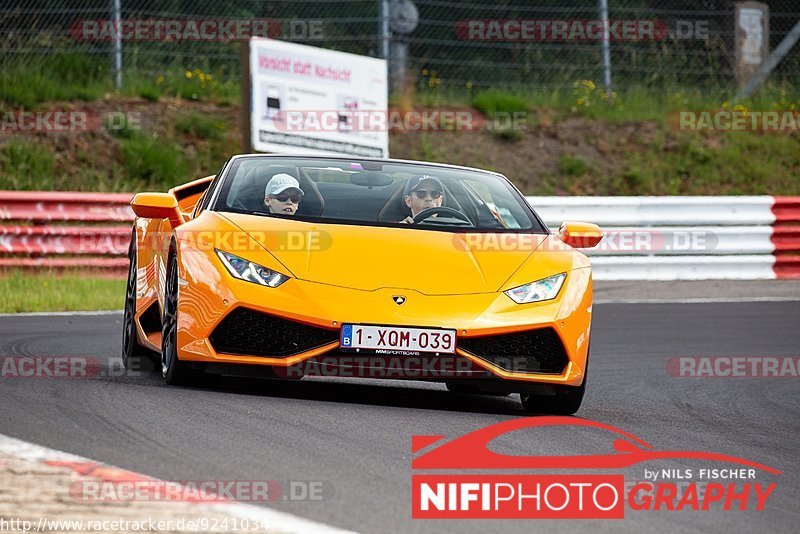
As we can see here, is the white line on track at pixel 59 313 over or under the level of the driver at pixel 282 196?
under

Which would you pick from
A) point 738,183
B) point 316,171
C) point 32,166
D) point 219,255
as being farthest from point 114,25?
point 219,255

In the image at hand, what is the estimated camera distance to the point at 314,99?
19.1 m

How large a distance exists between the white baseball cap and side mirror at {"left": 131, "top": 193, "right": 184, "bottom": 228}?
1.48 feet

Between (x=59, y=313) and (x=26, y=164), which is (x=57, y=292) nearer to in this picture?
(x=59, y=313)

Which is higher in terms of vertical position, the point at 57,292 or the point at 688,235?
the point at 688,235

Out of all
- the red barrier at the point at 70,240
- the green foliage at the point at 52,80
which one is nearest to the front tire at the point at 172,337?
the red barrier at the point at 70,240

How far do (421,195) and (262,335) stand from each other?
4.85ft

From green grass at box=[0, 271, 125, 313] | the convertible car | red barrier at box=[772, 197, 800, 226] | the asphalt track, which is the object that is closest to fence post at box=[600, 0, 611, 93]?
red barrier at box=[772, 197, 800, 226]

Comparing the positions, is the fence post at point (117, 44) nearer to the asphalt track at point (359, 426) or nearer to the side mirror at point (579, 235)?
the asphalt track at point (359, 426)

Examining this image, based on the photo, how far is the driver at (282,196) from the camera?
7582 mm

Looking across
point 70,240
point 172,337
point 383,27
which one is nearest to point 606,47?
point 383,27

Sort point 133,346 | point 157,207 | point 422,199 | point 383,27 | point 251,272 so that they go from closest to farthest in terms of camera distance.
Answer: point 251,272, point 157,207, point 422,199, point 133,346, point 383,27

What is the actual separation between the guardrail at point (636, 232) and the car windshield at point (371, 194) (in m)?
7.42

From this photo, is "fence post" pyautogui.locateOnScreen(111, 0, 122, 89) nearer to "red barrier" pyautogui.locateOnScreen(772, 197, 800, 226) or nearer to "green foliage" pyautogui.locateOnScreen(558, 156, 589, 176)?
"green foliage" pyautogui.locateOnScreen(558, 156, 589, 176)
